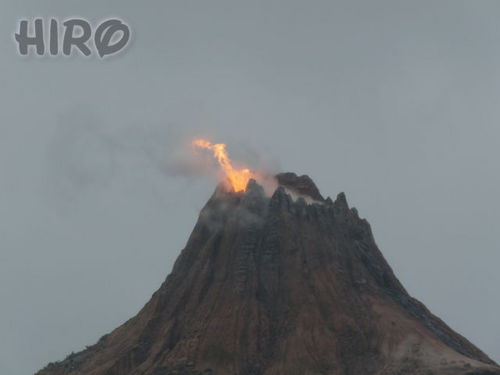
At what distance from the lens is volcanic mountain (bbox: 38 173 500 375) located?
14925cm

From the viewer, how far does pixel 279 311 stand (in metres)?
163

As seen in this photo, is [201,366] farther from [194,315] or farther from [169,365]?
[194,315]

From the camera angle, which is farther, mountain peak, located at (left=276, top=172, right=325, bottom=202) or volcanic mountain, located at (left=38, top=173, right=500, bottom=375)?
mountain peak, located at (left=276, top=172, right=325, bottom=202)

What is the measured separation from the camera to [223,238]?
17750 centimetres

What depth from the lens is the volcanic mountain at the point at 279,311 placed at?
490 feet

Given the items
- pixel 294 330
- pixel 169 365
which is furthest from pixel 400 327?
pixel 169 365

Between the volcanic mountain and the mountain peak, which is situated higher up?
the mountain peak

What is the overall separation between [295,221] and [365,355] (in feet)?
125

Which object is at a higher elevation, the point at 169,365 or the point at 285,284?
the point at 285,284

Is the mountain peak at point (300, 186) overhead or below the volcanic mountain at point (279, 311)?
overhead

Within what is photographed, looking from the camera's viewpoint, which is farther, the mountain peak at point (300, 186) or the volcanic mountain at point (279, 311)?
the mountain peak at point (300, 186)

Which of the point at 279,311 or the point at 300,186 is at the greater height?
the point at 300,186

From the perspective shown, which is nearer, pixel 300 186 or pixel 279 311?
pixel 279 311

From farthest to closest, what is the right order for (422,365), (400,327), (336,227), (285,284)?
(336,227), (285,284), (400,327), (422,365)
